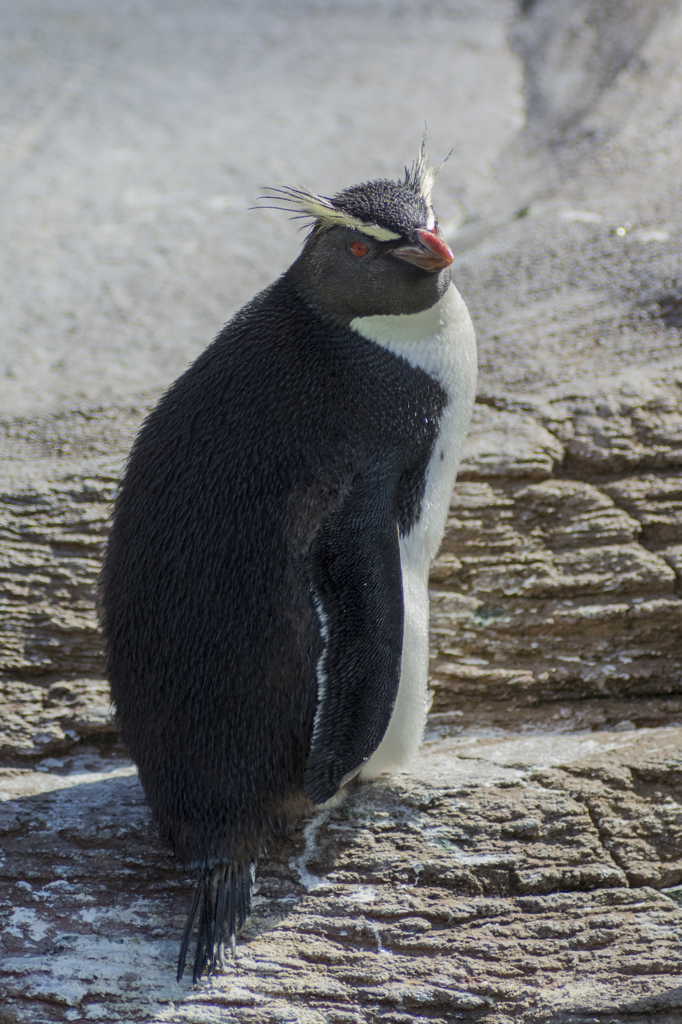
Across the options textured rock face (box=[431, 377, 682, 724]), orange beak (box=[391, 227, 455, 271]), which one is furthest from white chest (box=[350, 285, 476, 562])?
textured rock face (box=[431, 377, 682, 724])

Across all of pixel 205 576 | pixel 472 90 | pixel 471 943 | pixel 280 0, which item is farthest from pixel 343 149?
pixel 471 943

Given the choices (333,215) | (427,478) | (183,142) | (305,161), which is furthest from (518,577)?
(183,142)

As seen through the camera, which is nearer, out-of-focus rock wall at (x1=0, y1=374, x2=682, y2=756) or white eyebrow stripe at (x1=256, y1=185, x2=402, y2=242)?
white eyebrow stripe at (x1=256, y1=185, x2=402, y2=242)

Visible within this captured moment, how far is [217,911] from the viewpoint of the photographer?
1989 millimetres

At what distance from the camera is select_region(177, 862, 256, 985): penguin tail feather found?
6.36 ft

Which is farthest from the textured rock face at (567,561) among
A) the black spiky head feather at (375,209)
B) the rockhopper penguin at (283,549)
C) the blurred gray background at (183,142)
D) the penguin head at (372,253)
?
the blurred gray background at (183,142)

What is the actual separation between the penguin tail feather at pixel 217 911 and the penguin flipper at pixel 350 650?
253mm

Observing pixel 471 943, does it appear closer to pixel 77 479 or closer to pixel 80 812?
pixel 80 812

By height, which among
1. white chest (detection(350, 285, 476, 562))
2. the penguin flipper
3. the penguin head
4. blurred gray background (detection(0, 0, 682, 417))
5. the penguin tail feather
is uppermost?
blurred gray background (detection(0, 0, 682, 417))

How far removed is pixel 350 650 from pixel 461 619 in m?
0.88

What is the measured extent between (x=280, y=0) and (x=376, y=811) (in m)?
6.48

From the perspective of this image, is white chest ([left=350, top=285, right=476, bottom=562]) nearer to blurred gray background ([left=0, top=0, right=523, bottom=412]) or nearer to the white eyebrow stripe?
the white eyebrow stripe

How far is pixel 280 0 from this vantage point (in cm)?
699

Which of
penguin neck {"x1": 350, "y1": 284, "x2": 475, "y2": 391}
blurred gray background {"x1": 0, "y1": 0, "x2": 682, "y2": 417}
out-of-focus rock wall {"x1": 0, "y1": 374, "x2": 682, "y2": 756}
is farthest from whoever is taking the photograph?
blurred gray background {"x1": 0, "y1": 0, "x2": 682, "y2": 417}
